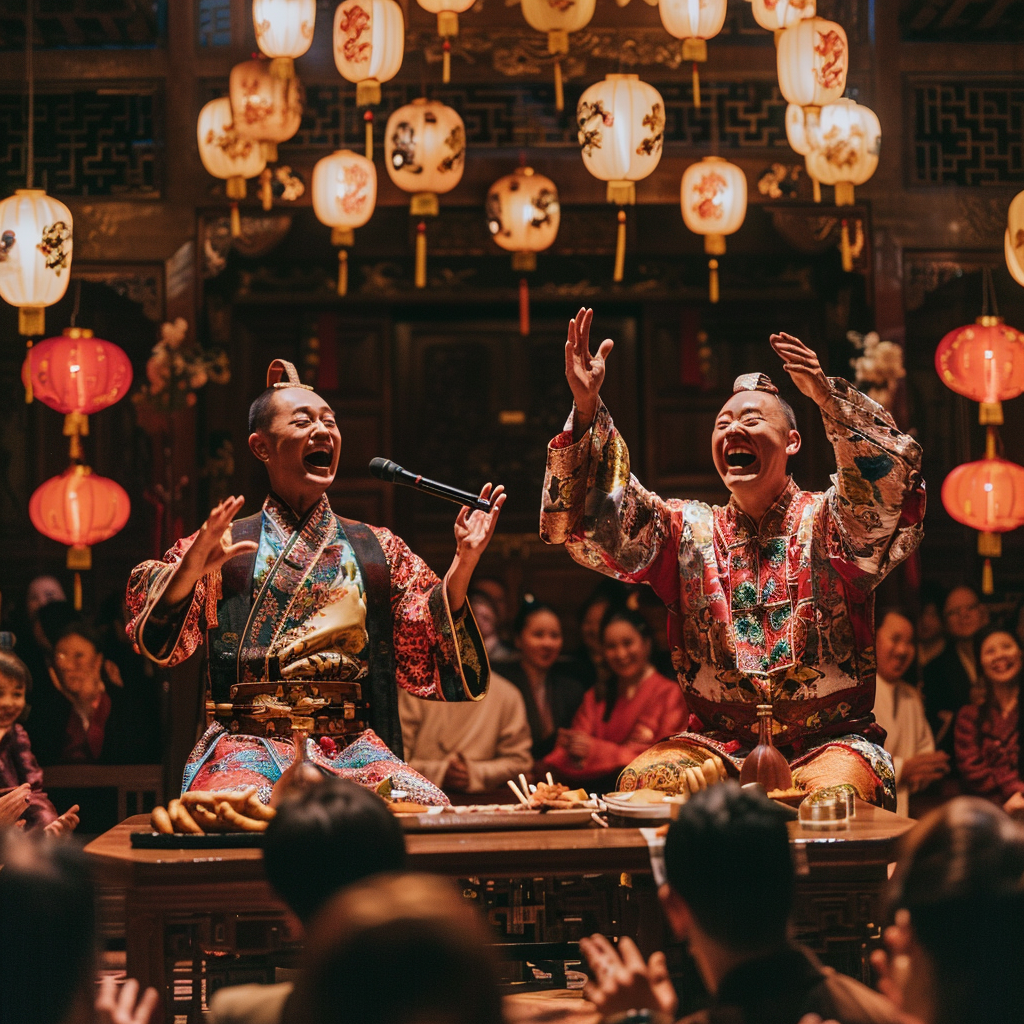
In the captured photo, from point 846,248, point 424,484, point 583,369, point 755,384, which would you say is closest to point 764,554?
point 755,384

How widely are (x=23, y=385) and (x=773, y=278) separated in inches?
161

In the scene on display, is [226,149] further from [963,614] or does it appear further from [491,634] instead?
[963,614]

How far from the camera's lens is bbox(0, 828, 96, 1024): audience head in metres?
2.02

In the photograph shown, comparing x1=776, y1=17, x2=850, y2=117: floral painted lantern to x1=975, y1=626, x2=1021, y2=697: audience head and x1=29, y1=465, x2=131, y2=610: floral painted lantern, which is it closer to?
x1=975, y1=626, x2=1021, y2=697: audience head

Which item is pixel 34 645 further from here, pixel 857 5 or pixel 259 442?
pixel 857 5

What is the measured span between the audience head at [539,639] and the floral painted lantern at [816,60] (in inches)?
107

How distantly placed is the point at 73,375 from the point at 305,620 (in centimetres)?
385

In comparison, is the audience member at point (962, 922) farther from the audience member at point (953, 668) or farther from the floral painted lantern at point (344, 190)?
the floral painted lantern at point (344, 190)

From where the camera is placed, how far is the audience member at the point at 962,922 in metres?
2.00

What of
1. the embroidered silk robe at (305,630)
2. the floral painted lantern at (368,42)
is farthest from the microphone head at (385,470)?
the floral painted lantern at (368,42)

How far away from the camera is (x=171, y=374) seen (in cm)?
798

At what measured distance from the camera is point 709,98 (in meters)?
8.12

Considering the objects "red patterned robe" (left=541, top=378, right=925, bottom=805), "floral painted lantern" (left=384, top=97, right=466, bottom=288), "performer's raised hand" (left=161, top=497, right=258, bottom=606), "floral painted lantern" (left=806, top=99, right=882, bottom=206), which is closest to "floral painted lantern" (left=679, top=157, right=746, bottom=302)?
"floral painted lantern" (left=806, top=99, right=882, bottom=206)

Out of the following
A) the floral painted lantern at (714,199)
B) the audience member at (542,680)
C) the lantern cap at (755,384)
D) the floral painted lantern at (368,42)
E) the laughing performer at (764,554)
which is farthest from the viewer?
the floral painted lantern at (714,199)
